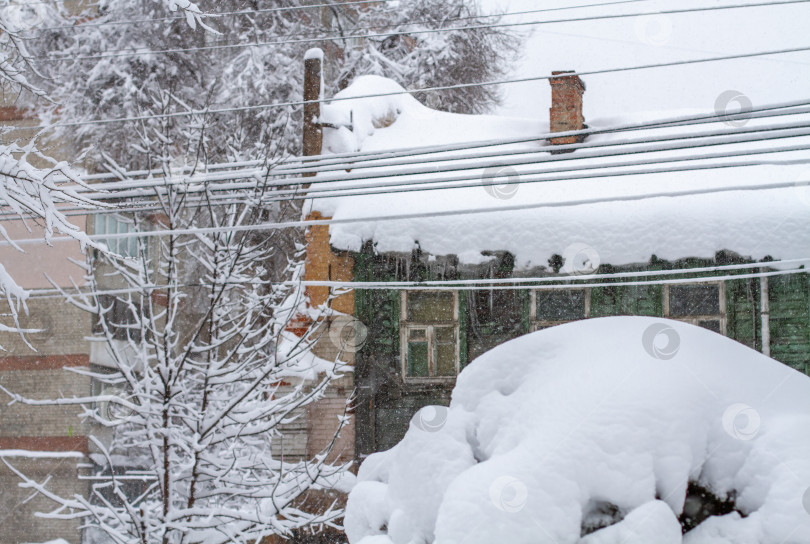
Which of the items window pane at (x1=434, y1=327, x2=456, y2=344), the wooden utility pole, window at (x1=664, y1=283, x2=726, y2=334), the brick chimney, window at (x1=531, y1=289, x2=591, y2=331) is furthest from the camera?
the brick chimney

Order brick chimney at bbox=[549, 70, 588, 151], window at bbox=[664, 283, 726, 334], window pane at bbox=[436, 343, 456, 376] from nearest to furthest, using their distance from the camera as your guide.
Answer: window at bbox=[664, 283, 726, 334] < window pane at bbox=[436, 343, 456, 376] < brick chimney at bbox=[549, 70, 588, 151]

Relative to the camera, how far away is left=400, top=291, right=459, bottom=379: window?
1261cm

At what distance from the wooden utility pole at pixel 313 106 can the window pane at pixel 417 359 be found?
3.45 meters

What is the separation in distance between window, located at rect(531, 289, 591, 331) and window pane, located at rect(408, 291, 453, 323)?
127cm

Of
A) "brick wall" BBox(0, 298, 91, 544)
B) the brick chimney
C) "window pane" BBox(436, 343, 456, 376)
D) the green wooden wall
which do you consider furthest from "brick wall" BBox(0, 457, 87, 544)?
the brick chimney

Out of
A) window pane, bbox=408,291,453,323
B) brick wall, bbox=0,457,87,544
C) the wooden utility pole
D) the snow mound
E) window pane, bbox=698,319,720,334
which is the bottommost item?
brick wall, bbox=0,457,87,544

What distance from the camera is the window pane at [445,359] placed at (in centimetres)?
1258

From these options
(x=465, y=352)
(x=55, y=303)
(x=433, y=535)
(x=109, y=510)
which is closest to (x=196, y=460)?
(x=109, y=510)

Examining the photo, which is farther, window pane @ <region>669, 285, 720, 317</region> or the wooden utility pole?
the wooden utility pole

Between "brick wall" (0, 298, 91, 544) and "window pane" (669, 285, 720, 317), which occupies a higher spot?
"window pane" (669, 285, 720, 317)

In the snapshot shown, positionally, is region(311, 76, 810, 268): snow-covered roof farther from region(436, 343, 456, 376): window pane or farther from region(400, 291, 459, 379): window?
region(436, 343, 456, 376): window pane

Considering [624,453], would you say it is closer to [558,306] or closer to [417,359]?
[558,306]

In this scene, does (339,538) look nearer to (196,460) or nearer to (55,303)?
(196,460)

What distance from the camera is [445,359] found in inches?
497
